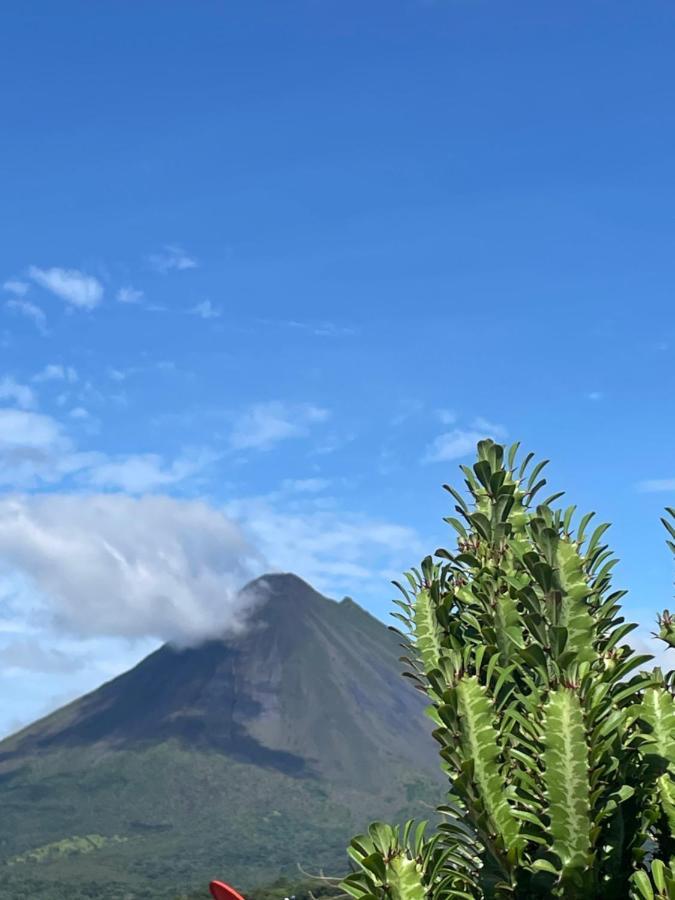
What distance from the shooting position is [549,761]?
1005 cm

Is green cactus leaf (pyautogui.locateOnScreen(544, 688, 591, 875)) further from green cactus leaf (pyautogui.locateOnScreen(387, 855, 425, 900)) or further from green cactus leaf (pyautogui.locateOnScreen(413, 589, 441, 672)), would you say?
green cactus leaf (pyautogui.locateOnScreen(413, 589, 441, 672))

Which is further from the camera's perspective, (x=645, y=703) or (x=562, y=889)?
(x=645, y=703)

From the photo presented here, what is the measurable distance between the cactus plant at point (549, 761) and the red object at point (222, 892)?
1226 millimetres

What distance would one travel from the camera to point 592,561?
12352 mm

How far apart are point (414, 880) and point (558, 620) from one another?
2810 millimetres

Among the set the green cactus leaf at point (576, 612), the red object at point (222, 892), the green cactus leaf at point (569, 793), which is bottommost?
the red object at point (222, 892)

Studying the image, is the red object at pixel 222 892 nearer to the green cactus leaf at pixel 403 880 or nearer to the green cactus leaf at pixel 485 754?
the green cactus leaf at pixel 403 880

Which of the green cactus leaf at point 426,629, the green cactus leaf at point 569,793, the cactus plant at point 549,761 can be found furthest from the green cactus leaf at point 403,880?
the green cactus leaf at point 426,629

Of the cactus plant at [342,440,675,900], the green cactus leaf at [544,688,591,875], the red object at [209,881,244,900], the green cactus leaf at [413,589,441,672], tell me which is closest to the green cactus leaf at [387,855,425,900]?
the cactus plant at [342,440,675,900]

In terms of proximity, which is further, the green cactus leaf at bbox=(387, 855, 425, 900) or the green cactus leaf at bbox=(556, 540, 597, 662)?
the green cactus leaf at bbox=(556, 540, 597, 662)

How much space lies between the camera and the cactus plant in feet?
33.0

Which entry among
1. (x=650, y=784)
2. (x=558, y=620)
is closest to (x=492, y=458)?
(x=558, y=620)

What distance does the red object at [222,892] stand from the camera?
1157cm

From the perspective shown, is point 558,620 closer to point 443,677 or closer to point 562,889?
point 443,677
